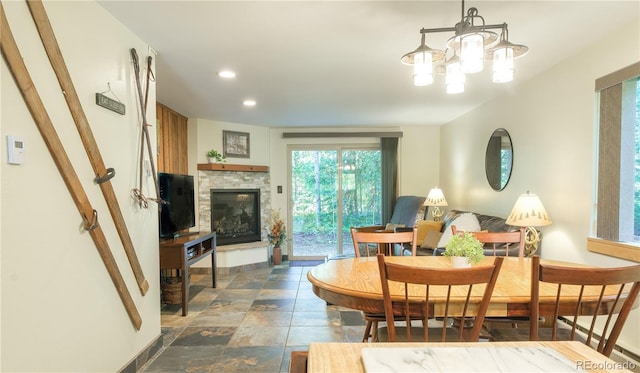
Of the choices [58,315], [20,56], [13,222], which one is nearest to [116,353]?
[58,315]

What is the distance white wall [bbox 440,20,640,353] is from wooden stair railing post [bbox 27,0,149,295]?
125 inches

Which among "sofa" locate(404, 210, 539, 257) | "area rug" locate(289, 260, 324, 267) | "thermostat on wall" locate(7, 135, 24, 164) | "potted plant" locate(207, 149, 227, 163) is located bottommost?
"area rug" locate(289, 260, 324, 267)

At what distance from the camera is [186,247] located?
321cm

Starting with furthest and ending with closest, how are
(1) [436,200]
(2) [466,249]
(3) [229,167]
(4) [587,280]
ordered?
1. (3) [229,167]
2. (1) [436,200]
3. (2) [466,249]
4. (4) [587,280]

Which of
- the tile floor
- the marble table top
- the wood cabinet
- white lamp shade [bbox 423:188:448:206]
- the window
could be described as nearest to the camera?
the marble table top

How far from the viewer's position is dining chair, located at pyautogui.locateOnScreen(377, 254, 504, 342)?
49.6 inches

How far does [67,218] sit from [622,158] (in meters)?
3.30

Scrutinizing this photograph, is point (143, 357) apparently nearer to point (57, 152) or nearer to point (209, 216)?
point (57, 152)

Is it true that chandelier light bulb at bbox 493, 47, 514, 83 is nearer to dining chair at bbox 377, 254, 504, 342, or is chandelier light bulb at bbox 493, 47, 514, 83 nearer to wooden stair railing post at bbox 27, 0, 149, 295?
dining chair at bbox 377, 254, 504, 342

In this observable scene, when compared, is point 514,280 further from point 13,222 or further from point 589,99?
point 13,222

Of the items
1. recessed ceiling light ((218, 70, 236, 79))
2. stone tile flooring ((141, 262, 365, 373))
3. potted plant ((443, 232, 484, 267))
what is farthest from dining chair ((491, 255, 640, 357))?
recessed ceiling light ((218, 70, 236, 79))

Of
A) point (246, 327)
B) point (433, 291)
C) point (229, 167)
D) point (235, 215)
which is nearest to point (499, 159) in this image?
point (433, 291)

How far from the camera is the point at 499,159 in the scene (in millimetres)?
3762

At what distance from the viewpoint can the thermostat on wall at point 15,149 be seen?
126 cm
